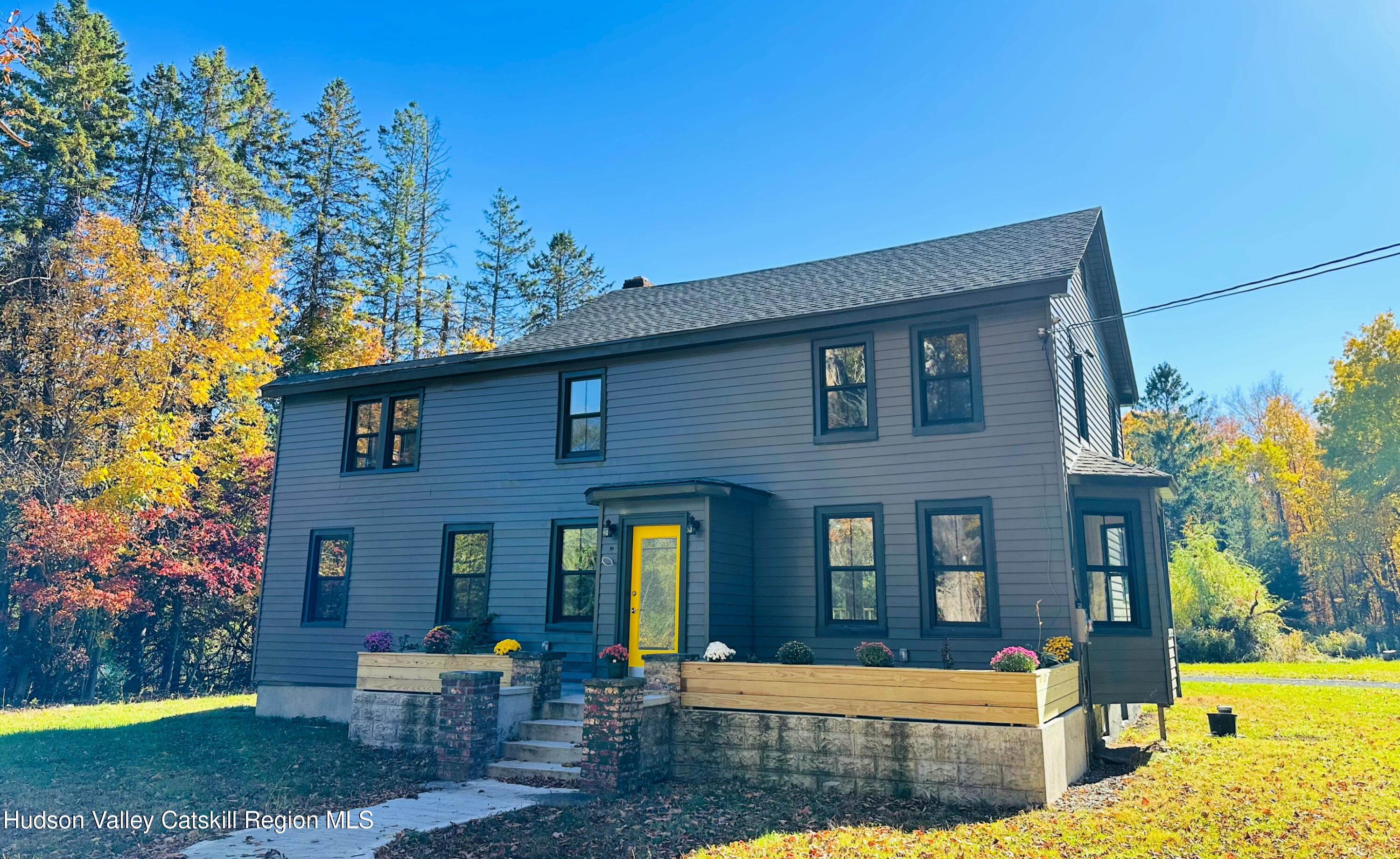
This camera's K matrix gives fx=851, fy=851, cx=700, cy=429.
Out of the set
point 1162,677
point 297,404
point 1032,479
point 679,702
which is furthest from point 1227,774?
point 297,404

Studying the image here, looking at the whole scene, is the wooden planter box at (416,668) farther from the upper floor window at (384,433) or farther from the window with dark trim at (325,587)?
the upper floor window at (384,433)

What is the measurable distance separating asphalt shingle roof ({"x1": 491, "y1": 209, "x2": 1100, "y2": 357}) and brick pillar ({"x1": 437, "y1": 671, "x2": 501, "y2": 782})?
5.62m

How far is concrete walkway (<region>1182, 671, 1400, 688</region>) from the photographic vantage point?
1725 cm

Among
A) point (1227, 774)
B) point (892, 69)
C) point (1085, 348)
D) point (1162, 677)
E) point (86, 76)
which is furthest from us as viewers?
point (86, 76)

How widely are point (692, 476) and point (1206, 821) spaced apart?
7.28m

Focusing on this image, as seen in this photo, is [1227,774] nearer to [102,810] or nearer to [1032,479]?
[1032,479]

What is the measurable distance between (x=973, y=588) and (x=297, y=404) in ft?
40.1

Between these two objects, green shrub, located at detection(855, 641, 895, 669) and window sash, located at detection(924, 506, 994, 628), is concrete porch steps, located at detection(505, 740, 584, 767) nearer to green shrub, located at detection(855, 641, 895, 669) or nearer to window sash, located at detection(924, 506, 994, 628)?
green shrub, located at detection(855, 641, 895, 669)

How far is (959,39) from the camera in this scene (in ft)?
45.4

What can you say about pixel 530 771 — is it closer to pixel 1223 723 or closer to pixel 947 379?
pixel 947 379

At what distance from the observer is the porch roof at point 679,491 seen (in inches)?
431

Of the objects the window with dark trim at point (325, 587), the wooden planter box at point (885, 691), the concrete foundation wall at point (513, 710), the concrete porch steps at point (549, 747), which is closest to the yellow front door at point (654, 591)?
the concrete porch steps at point (549, 747)

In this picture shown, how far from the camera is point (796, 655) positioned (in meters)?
9.27

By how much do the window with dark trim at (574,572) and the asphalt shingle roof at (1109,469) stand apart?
6.65m
